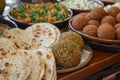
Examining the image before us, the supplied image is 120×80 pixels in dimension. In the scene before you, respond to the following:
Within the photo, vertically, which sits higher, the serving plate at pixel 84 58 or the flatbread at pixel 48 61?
the flatbread at pixel 48 61

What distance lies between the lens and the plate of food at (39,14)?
2010mm

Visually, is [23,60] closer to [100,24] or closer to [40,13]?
[100,24]

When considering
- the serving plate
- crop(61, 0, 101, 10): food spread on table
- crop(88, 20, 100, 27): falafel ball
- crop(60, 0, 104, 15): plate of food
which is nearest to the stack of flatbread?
the serving plate

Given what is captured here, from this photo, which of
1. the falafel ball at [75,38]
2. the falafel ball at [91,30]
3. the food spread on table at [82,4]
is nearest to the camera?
the falafel ball at [75,38]

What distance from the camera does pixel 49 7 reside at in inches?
88.4

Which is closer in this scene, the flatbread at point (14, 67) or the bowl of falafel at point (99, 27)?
the flatbread at point (14, 67)

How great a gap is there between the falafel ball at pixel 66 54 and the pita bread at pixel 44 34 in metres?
0.10

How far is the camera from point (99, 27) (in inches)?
68.4

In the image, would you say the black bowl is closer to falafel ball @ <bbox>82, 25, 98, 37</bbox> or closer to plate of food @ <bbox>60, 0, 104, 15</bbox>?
falafel ball @ <bbox>82, 25, 98, 37</bbox>

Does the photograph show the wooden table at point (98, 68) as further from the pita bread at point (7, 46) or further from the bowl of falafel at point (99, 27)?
the pita bread at point (7, 46)

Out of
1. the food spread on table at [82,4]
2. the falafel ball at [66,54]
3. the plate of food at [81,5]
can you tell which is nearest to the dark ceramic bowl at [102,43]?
the falafel ball at [66,54]

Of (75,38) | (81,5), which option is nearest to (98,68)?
(75,38)

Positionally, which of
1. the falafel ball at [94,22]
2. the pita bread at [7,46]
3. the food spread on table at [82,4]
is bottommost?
the food spread on table at [82,4]

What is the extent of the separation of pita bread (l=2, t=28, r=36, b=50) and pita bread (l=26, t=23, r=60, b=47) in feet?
0.15
